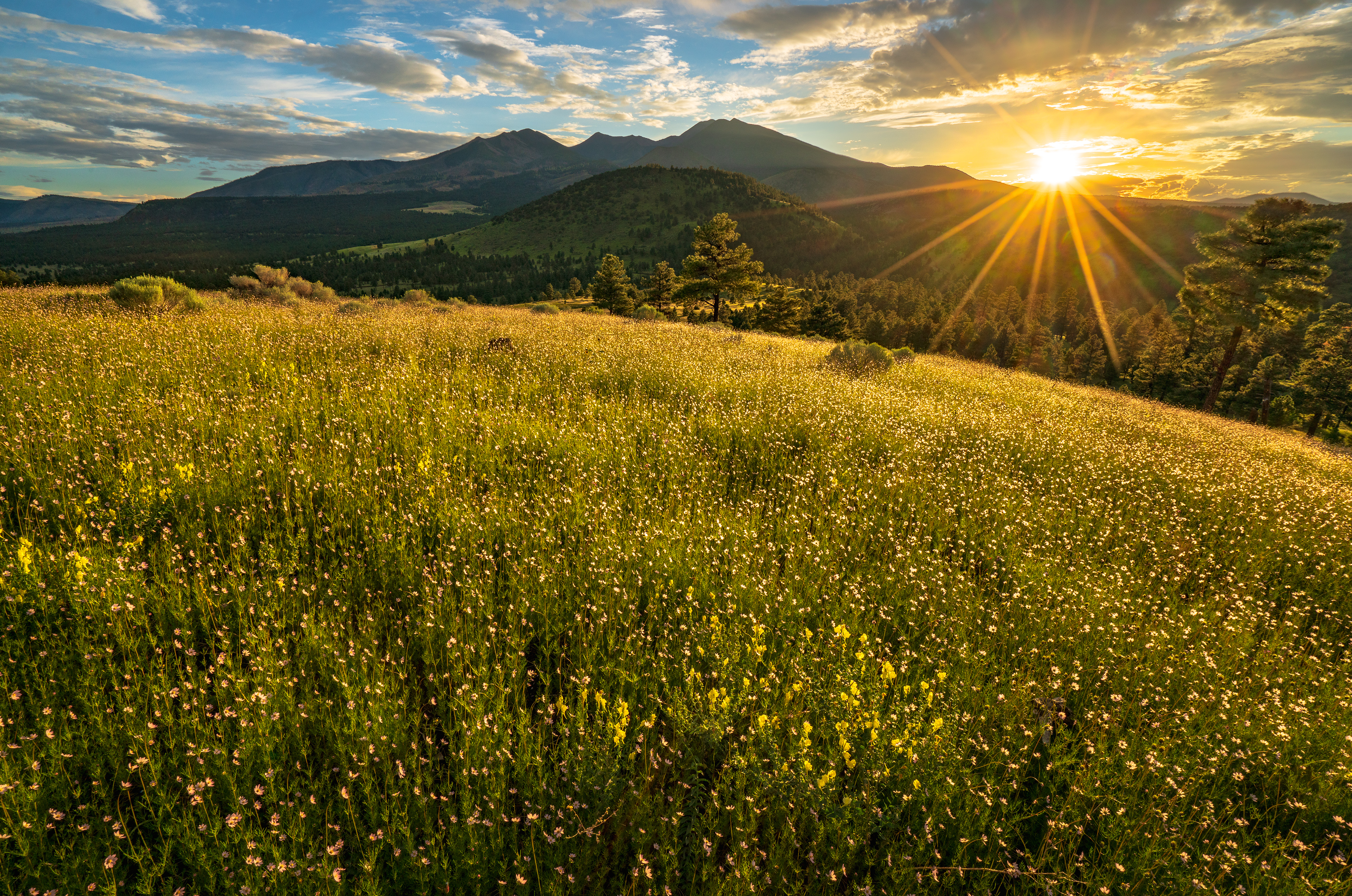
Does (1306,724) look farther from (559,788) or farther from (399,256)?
(399,256)

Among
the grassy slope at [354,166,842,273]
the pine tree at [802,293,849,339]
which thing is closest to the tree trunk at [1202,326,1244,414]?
the pine tree at [802,293,849,339]

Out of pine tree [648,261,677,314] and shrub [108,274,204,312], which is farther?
pine tree [648,261,677,314]

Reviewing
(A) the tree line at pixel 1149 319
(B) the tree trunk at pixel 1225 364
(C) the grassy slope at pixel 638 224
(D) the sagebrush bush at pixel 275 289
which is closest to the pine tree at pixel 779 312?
(A) the tree line at pixel 1149 319

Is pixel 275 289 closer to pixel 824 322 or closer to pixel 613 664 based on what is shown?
pixel 613 664

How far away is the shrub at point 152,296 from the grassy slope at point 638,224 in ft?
478

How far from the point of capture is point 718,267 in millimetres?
44812

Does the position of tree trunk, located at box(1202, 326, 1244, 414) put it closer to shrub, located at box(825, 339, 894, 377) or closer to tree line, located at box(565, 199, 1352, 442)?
tree line, located at box(565, 199, 1352, 442)

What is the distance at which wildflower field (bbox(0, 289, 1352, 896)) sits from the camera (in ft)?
7.84

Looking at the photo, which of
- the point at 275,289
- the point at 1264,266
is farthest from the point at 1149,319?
the point at 275,289

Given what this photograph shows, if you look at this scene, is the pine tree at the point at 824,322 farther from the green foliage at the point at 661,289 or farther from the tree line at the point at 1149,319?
the green foliage at the point at 661,289

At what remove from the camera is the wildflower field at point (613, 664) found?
2.39 meters

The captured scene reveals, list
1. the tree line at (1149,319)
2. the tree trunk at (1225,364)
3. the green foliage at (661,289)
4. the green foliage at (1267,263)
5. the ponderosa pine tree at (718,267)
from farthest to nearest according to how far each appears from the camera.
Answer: the green foliage at (661,289), the ponderosa pine tree at (718,267), the tree trunk at (1225,364), the tree line at (1149,319), the green foliage at (1267,263)

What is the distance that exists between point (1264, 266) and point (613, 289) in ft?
164

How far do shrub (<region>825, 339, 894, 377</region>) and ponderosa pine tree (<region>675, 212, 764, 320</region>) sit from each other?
27.7 meters
